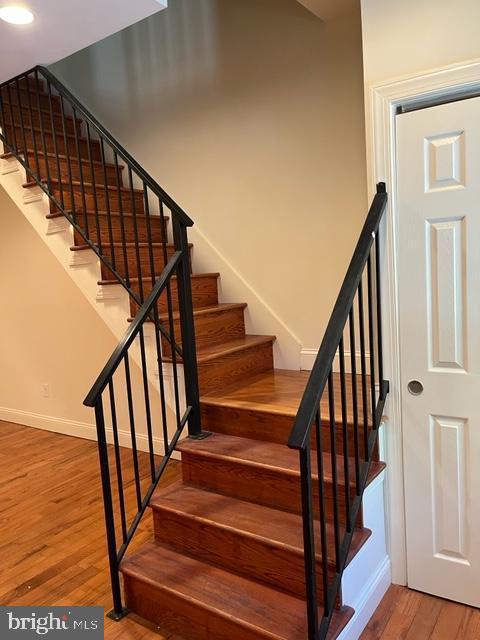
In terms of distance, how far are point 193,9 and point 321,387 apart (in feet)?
10.2

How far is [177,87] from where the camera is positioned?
362cm

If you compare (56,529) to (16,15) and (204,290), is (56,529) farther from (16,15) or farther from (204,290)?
(16,15)

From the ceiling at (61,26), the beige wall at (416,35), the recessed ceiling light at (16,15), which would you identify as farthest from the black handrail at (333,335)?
the recessed ceiling light at (16,15)

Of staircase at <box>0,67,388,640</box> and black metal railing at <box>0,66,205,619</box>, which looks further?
black metal railing at <box>0,66,205,619</box>

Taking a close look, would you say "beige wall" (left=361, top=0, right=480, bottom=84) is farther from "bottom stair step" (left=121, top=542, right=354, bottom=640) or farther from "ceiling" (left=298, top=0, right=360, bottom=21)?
"bottom stair step" (left=121, top=542, right=354, bottom=640)

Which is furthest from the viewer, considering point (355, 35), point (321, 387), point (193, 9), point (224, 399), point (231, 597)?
point (193, 9)

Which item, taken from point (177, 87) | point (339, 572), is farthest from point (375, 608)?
point (177, 87)

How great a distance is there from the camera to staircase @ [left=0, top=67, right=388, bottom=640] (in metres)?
1.73

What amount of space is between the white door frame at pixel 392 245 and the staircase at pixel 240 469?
0.06 metres

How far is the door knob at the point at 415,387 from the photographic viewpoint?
2.09 metres

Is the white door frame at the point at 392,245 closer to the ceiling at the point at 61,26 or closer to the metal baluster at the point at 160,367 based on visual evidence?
the metal baluster at the point at 160,367

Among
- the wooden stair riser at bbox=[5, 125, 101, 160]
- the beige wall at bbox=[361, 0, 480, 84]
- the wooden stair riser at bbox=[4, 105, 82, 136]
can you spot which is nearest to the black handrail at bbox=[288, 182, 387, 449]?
the beige wall at bbox=[361, 0, 480, 84]

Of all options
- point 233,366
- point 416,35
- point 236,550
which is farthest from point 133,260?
point 416,35

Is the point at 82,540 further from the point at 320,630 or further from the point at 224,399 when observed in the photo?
the point at 320,630
